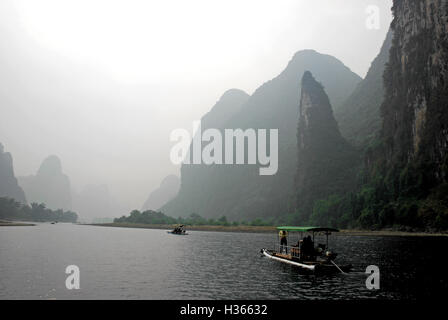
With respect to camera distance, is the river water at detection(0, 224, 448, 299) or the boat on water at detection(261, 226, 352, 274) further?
the boat on water at detection(261, 226, 352, 274)

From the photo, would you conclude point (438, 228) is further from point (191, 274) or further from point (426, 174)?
point (191, 274)

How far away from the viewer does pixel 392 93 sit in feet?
569

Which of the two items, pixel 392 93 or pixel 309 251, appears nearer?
pixel 309 251

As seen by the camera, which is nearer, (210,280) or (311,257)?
(210,280)

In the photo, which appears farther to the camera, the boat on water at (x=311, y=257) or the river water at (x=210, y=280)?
the boat on water at (x=311, y=257)

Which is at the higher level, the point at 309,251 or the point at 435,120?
the point at 435,120

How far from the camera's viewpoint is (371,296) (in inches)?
976

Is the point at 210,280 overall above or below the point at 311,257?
below

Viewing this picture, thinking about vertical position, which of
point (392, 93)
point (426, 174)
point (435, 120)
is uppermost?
point (392, 93)
